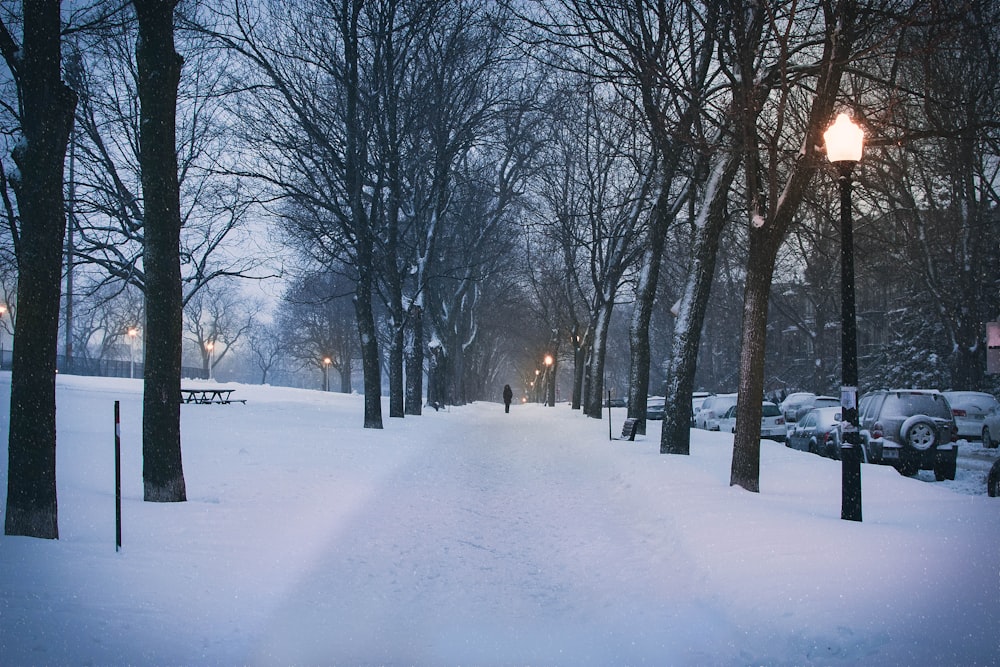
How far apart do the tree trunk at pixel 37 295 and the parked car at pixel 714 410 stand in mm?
29380

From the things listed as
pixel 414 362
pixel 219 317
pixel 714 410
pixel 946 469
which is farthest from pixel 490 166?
pixel 219 317

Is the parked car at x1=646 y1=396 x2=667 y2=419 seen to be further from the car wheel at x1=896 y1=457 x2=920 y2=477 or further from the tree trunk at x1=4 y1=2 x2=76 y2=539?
the tree trunk at x1=4 y1=2 x2=76 y2=539

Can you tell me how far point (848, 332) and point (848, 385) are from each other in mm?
596

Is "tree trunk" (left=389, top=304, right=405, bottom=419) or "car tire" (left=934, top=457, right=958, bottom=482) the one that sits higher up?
"tree trunk" (left=389, top=304, right=405, bottom=419)

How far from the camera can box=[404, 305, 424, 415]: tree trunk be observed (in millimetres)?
28453

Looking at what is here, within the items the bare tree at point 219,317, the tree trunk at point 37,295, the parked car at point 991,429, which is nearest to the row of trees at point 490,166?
the tree trunk at point 37,295

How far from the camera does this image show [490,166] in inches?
1208

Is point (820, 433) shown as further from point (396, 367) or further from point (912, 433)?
point (396, 367)

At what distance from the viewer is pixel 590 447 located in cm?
1800

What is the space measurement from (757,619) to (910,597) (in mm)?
1189

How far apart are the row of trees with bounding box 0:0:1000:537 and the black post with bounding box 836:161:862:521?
1338mm

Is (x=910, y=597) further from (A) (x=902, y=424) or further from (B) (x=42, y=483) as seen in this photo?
(A) (x=902, y=424)

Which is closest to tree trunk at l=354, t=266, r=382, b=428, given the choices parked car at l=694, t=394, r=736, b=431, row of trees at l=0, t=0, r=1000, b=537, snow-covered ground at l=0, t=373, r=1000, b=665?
row of trees at l=0, t=0, r=1000, b=537

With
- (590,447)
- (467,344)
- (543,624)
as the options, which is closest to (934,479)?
(590,447)
